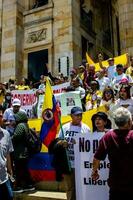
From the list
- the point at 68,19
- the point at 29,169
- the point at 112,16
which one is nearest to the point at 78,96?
the point at 29,169

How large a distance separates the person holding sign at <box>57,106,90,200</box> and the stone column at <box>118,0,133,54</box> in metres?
13.0

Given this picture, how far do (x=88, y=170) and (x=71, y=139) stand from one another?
0.78 meters

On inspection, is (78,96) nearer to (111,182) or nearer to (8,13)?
(111,182)

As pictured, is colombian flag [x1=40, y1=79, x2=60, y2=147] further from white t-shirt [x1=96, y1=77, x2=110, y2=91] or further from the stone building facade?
the stone building facade

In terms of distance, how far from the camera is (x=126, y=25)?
19.3 metres

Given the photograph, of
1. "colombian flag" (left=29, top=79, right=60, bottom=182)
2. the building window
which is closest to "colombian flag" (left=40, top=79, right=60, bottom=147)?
"colombian flag" (left=29, top=79, right=60, bottom=182)

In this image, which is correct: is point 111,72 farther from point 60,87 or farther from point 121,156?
point 121,156

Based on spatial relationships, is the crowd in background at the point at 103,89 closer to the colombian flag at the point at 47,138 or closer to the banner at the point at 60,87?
the banner at the point at 60,87

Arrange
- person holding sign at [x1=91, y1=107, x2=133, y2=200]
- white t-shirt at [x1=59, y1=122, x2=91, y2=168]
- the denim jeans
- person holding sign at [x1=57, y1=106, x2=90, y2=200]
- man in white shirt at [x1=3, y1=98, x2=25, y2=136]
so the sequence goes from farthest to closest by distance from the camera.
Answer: man in white shirt at [x1=3, y1=98, x2=25, y2=136], white t-shirt at [x1=59, y1=122, x2=91, y2=168], person holding sign at [x1=57, y1=106, x2=90, y2=200], the denim jeans, person holding sign at [x1=91, y1=107, x2=133, y2=200]

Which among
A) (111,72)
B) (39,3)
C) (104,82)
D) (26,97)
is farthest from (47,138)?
(39,3)

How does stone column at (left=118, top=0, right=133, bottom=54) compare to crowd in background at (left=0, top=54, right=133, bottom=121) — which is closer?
crowd in background at (left=0, top=54, right=133, bottom=121)

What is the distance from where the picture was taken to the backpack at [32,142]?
265 inches

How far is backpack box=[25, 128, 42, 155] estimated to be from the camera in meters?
6.73

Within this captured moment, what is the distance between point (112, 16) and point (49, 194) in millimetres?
21397
